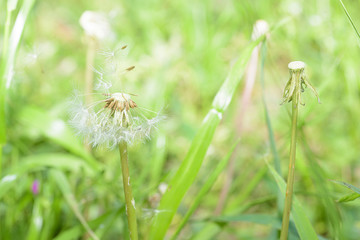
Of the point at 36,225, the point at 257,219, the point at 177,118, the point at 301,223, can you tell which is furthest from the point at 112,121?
the point at 177,118

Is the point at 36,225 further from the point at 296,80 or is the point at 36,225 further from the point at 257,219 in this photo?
the point at 296,80

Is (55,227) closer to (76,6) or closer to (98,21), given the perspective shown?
(98,21)

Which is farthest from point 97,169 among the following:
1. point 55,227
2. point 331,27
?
point 331,27

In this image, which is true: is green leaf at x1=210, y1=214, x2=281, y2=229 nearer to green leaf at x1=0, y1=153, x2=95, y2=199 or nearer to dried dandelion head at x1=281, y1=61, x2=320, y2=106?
dried dandelion head at x1=281, y1=61, x2=320, y2=106

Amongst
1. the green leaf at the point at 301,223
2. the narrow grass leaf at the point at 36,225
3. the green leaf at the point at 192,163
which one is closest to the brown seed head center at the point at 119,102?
the green leaf at the point at 192,163

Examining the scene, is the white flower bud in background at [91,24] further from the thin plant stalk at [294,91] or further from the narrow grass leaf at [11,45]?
the thin plant stalk at [294,91]

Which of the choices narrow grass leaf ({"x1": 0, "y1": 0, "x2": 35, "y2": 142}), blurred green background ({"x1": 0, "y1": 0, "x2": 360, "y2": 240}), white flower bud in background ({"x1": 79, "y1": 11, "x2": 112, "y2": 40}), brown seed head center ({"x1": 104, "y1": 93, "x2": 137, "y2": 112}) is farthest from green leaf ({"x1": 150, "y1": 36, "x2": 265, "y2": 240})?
white flower bud in background ({"x1": 79, "y1": 11, "x2": 112, "y2": 40})
